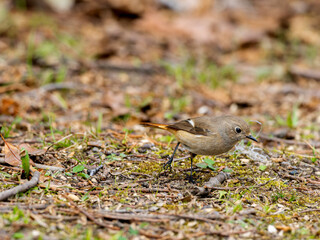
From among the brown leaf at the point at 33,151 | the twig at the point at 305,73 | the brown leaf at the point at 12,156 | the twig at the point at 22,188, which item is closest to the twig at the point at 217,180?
the twig at the point at 22,188

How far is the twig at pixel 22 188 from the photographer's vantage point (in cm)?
317

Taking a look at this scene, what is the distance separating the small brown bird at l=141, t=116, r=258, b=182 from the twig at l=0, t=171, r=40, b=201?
1298 millimetres

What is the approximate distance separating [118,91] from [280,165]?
143 inches

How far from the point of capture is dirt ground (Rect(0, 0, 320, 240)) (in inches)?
125

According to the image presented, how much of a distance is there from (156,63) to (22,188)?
5.69 m

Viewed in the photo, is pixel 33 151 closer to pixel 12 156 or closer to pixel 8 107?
pixel 12 156

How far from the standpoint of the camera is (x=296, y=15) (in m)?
12.0

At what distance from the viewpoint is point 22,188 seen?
10.8ft

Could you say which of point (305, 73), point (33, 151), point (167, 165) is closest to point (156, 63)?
point (305, 73)

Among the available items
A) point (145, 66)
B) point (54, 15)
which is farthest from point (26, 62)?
point (54, 15)

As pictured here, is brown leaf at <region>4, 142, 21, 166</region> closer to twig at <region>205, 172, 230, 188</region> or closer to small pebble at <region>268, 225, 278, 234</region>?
twig at <region>205, 172, 230, 188</region>

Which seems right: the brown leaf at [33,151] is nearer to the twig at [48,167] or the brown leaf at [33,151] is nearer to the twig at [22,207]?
the twig at [48,167]

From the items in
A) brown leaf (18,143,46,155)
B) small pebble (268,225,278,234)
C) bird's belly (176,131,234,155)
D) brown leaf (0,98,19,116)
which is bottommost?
brown leaf (0,98,19,116)

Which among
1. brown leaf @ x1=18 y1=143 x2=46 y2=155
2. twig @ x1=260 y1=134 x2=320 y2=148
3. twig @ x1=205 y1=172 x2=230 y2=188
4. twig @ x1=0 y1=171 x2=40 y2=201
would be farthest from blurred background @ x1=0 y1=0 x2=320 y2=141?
twig @ x1=205 y1=172 x2=230 y2=188
